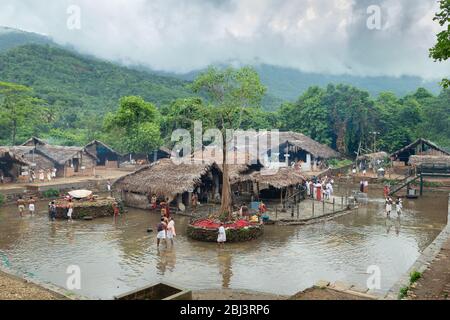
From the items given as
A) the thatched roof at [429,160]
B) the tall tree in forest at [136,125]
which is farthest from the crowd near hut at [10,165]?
the thatched roof at [429,160]

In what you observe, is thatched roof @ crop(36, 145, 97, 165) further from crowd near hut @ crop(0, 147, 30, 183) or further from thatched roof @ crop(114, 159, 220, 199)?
thatched roof @ crop(114, 159, 220, 199)

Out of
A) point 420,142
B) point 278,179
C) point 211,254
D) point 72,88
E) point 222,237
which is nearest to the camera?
point 211,254

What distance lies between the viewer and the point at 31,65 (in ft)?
300

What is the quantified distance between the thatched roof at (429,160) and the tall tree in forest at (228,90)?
23.8m

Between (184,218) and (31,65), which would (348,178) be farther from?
(31,65)

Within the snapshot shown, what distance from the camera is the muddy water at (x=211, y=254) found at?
15.4m

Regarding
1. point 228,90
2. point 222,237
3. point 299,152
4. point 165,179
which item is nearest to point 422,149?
point 299,152

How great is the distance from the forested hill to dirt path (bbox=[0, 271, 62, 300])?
69.1m

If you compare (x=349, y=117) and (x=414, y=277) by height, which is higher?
(x=349, y=117)

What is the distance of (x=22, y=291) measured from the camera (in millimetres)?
12844

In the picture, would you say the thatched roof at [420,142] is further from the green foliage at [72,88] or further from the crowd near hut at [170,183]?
the green foliage at [72,88]

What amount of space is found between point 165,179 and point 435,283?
1809cm
